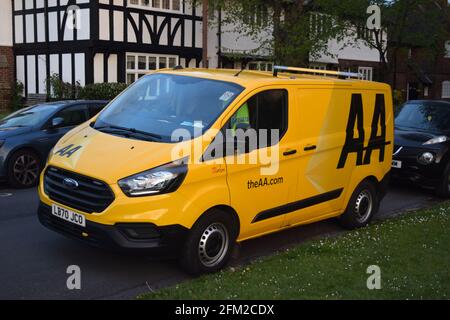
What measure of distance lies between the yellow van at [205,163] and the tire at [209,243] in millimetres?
11

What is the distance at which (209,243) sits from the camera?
553 centimetres

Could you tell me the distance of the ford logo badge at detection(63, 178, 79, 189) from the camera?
5.36 metres

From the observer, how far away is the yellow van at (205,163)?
5160 millimetres

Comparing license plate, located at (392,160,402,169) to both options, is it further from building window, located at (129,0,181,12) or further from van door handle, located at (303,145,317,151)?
building window, located at (129,0,181,12)

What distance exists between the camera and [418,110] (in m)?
11.5

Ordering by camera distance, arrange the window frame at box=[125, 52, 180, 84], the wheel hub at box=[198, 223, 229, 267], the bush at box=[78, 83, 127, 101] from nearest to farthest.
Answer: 1. the wheel hub at box=[198, 223, 229, 267]
2. the bush at box=[78, 83, 127, 101]
3. the window frame at box=[125, 52, 180, 84]

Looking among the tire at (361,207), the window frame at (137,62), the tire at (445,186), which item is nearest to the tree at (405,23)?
the window frame at (137,62)

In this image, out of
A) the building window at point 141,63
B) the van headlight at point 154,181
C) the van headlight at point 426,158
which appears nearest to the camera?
the van headlight at point 154,181

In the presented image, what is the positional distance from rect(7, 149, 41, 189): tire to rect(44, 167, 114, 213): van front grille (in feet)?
13.7

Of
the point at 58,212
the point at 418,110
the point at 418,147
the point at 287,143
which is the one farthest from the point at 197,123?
the point at 418,110

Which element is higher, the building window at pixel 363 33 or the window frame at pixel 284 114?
the building window at pixel 363 33

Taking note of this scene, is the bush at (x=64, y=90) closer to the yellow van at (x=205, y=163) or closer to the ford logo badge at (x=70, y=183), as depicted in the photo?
the yellow van at (x=205, y=163)

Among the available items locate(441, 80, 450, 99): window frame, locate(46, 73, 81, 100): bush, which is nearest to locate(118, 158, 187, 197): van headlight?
locate(46, 73, 81, 100): bush
